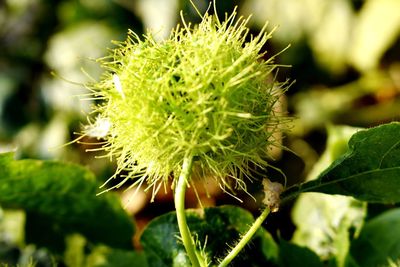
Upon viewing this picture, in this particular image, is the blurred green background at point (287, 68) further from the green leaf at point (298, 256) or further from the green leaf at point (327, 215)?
the green leaf at point (298, 256)

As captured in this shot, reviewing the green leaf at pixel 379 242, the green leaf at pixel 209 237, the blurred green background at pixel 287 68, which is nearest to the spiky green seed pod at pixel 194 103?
the green leaf at pixel 209 237

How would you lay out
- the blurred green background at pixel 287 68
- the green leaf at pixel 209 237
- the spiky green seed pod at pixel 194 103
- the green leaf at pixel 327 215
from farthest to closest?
the blurred green background at pixel 287 68, the green leaf at pixel 327 215, the green leaf at pixel 209 237, the spiky green seed pod at pixel 194 103

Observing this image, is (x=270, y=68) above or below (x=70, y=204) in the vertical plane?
above

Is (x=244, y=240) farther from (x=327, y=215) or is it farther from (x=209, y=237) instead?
(x=327, y=215)

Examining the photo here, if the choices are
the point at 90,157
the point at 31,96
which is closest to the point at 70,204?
the point at 90,157

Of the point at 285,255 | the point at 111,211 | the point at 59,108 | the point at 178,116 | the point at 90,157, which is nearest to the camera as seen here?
the point at 178,116

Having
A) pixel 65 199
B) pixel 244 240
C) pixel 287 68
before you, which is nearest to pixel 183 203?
pixel 244 240

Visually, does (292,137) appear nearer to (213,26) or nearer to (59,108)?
(59,108)
